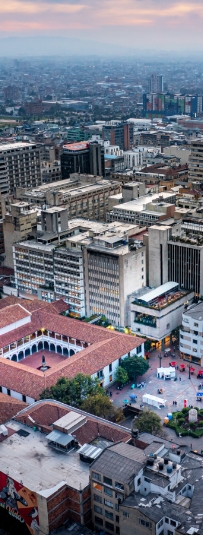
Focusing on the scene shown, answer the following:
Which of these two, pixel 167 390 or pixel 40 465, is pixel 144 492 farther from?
pixel 167 390

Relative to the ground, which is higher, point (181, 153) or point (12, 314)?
point (181, 153)

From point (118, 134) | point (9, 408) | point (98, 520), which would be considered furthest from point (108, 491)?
point (118, 134)

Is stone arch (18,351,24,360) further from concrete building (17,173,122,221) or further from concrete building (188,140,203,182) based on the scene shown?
concrete building (188,140,203,182)

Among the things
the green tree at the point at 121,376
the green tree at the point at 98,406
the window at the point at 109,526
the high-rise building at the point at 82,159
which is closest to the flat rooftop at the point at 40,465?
the window at the point at 109,526

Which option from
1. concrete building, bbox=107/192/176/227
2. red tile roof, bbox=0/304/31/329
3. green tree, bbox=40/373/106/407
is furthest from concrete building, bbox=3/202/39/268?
green tree, bbox=40/373/106/407

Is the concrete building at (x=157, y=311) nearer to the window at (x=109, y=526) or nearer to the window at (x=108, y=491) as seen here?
the window at (x=109, y=526)

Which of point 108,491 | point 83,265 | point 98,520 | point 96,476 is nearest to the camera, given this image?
point 108,491
